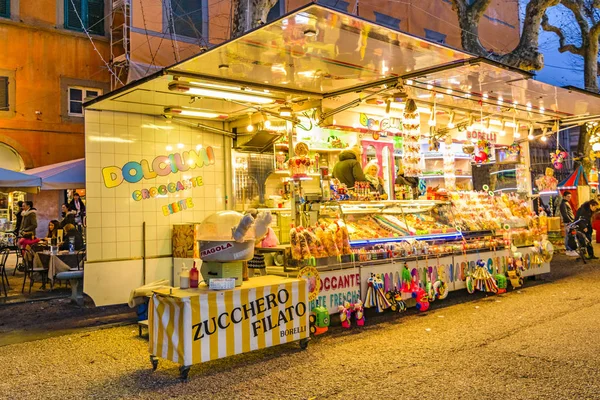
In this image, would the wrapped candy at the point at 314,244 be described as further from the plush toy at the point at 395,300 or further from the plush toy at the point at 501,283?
the plush toy at the point at 501,283

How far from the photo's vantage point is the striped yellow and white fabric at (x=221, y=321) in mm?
5305

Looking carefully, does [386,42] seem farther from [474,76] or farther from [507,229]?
[507,229]

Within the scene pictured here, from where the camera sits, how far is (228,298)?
221 inches

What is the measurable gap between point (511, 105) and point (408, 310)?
4.95 m

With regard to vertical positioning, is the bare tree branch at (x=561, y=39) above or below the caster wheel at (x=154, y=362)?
above

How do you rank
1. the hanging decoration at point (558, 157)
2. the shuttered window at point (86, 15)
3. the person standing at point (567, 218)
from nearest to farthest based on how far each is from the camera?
the hanging decoration at point (558, 157)
the person standing at point (567, 218)
the shuttered window at point (86, 15)

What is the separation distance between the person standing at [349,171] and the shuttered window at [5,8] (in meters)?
12.7

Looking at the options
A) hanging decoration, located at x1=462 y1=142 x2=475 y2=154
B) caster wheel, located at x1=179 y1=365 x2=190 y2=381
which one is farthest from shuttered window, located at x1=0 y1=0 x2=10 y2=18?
caster wheel, located at x1=179 y1=365 x2=190 y2=381

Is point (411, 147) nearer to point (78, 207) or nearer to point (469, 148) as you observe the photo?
point (469, 148)

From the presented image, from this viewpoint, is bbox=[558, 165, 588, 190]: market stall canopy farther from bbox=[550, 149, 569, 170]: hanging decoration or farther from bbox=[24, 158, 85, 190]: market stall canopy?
bbox=[24, 158, 85, 190]: market stall canopy

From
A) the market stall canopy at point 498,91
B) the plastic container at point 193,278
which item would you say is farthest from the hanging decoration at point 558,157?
the plastic container at point 193,278

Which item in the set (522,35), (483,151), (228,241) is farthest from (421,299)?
(522,35)

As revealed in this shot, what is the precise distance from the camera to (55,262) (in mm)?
10203

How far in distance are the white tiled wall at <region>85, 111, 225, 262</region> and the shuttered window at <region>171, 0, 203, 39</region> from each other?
619 cm
